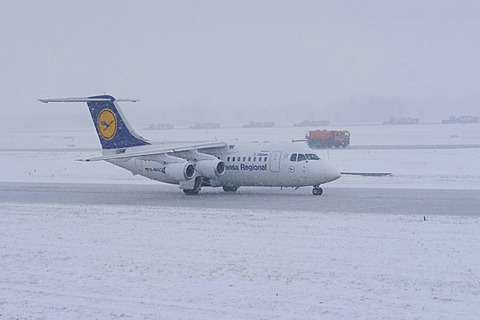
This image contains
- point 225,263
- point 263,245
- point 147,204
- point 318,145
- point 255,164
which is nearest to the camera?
point 225,263

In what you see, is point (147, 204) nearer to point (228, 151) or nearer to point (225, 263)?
point (228, 151)

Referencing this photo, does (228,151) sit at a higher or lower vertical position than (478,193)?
higher

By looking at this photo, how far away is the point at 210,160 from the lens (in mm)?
32000

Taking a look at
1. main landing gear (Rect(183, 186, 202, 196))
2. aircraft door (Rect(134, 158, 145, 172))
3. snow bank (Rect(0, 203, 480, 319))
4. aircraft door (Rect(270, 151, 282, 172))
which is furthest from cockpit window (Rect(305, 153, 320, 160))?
aircraft door (Rect(134, 158, 145, 172))

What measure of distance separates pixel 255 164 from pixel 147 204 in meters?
5.74

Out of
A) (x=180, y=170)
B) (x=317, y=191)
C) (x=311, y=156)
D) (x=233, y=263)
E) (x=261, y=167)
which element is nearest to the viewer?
(x=233, y=263)

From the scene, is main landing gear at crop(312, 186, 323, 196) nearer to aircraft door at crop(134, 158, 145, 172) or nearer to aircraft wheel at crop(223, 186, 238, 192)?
aircraft wheel at crop(223, 186, 238, 192)

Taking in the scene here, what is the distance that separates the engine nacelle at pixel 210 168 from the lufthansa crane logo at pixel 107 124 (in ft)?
16.9

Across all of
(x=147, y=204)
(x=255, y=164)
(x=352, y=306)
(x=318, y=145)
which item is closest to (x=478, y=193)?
(x=255, y=164)

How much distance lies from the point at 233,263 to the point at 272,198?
13776mm

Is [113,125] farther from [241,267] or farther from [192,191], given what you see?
[241,267]

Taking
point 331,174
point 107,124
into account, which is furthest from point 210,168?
point 107,124

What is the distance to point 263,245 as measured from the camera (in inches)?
714

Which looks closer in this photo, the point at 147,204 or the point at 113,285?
the point at 113,285
